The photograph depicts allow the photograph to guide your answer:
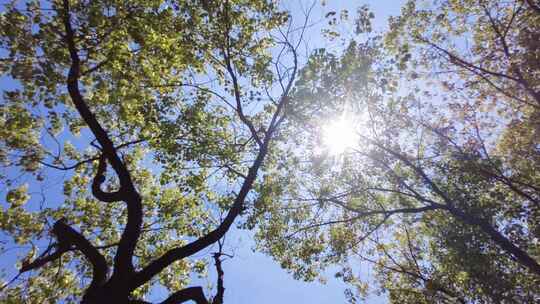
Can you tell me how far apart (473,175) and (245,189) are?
31.9ft

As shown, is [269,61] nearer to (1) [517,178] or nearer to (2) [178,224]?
(2) [178,224]

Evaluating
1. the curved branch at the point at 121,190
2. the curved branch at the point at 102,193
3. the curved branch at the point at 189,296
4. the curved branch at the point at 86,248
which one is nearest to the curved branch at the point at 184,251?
the curved branch at the point at 121,190

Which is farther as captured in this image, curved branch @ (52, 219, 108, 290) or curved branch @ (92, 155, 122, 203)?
curved branch @ (92, 155, 122, 203)

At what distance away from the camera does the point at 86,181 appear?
15.0m

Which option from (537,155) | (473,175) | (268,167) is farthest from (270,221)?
(537,155)

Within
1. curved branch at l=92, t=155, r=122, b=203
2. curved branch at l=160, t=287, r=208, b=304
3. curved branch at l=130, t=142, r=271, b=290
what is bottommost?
curved branch at l=160, t=287, r=208, b=304

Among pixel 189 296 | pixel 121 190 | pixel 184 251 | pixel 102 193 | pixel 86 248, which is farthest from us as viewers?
pixel 102 193

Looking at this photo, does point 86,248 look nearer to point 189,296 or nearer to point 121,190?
point 121,190

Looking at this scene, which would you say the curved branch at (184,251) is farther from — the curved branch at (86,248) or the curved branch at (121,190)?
the curved branch at (86,248)

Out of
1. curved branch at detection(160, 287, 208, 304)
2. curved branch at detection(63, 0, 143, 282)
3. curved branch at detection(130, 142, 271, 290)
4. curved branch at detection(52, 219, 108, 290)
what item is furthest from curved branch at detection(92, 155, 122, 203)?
curved branch at detection(160, 287, 208, 304)

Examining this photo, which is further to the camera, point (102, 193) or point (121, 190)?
point (102, 193)

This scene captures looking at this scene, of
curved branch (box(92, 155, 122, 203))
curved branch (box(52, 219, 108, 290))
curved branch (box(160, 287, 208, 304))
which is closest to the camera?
curved branch (box(160, 287, 208, 304))

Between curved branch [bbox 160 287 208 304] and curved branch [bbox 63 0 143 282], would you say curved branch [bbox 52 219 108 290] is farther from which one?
curved branch [bbox 160 287 208 304]

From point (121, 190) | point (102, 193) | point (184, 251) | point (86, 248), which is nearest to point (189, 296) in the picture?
point (184, 251)
